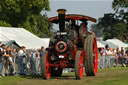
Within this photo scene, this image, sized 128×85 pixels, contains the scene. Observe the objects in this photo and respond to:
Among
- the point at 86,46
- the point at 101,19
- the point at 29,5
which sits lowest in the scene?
the point at 86,46

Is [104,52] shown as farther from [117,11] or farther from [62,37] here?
[117,11]

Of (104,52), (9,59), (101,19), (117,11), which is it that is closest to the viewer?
(9,59)

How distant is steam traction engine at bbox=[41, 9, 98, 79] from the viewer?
15.2m

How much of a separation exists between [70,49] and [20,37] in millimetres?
15431

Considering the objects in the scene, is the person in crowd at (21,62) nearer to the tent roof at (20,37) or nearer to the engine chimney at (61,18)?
the engine chimney at (61,18)

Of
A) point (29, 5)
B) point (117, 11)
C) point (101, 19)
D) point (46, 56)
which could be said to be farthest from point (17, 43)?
point (101, 19)

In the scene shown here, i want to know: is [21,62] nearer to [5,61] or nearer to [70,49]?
[5,61]

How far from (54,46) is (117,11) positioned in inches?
2467

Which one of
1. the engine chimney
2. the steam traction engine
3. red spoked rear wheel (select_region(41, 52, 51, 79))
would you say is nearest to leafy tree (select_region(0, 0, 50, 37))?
the steam traction engine

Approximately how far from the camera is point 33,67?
20.0 meters

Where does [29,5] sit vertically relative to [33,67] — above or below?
above

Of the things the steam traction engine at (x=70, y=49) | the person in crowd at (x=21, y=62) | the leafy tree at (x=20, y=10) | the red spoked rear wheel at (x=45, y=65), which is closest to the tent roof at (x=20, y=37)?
the person in crowd at (x=21, y=62)

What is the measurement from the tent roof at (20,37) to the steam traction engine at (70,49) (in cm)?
1286

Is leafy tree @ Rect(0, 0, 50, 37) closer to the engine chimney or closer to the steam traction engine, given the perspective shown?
the steam traction engine
